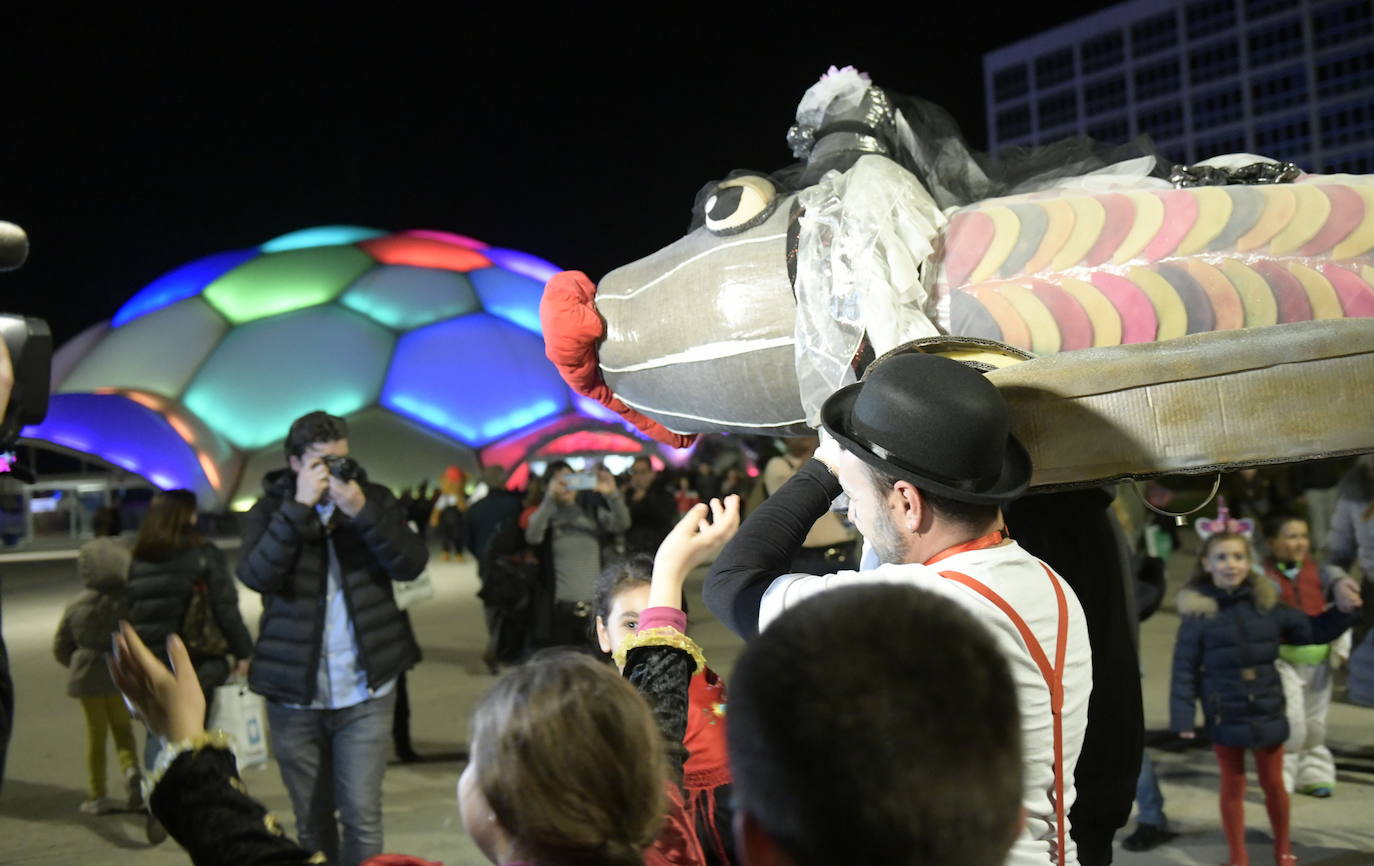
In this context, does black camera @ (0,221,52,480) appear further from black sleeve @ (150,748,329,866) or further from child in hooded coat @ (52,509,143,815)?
child in hooded coat @ (52,509,143,815)

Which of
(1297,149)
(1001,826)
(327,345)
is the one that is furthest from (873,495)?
(1297,149)

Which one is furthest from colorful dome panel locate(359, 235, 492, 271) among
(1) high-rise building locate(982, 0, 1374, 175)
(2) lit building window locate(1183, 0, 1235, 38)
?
(2) lit building window locate(1183, 0, 1235, 38)

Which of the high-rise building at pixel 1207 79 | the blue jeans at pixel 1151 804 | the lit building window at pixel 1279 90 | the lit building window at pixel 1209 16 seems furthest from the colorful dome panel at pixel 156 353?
the lit building window at pixel 1209 16

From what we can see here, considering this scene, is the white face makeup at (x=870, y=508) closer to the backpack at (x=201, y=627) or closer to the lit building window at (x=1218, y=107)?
the backpack at (x=201, y=627)

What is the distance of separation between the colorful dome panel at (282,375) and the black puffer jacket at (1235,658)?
1761 cm

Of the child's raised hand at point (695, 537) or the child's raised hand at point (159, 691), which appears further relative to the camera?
the child's raised hand at point (695, 537)

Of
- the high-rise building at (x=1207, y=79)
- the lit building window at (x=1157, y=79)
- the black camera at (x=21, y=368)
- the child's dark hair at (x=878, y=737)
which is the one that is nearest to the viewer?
the child's dark hair at (x=878, y=737)

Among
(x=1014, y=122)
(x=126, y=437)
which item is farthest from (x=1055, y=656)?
(x=1014, y=122)

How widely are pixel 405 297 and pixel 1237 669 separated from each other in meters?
18.8

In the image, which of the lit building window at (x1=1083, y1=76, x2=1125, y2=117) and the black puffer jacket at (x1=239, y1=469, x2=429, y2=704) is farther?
the lit building window at (x1=1083, y1=76, x2=1125, y2=117)

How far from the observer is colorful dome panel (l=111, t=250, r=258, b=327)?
68.7ft

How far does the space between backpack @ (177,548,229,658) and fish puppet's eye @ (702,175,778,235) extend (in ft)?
11.1

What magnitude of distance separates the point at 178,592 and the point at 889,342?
3.79 meters

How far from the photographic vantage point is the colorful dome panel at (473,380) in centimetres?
2098
